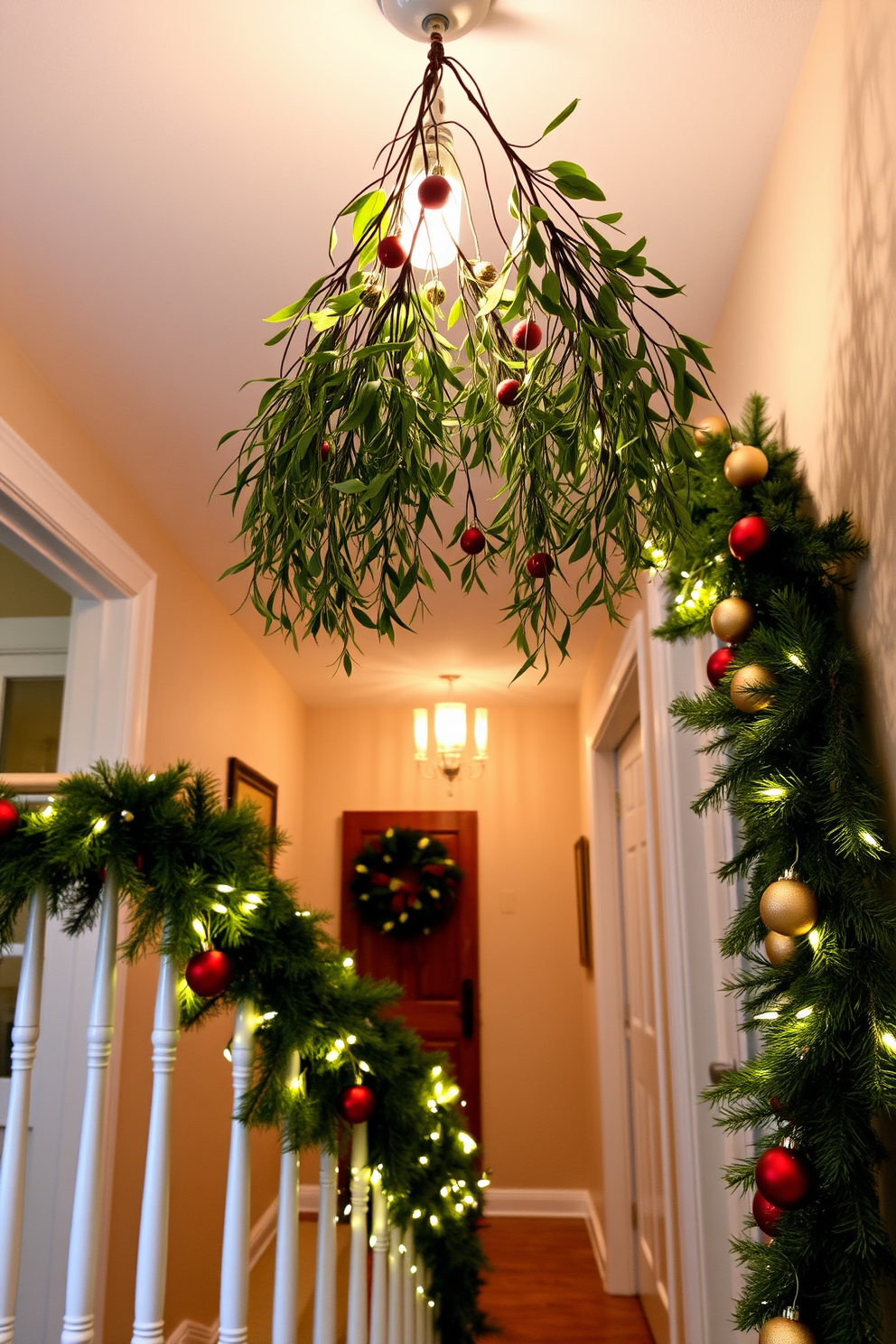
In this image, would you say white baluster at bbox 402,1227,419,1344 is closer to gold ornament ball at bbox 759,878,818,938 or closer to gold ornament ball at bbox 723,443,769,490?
gold ornament ball at bbox 759,878,818,938

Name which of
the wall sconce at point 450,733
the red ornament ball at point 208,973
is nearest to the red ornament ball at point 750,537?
the red ornament ball at point 208,973

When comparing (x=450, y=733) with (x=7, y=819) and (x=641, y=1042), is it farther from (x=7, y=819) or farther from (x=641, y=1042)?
(x=7, y=819)

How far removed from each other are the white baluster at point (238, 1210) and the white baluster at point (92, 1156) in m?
0.16

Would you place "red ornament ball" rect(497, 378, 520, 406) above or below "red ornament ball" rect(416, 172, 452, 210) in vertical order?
below

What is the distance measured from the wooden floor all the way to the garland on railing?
7.36 ft

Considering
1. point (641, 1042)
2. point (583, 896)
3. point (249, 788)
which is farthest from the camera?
point (583, 896)

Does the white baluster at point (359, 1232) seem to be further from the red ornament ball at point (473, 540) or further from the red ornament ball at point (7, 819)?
the red ornament ball at point (473, 540)

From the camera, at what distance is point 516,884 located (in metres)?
5.48

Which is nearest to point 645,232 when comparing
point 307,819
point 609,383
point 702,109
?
point 702,109

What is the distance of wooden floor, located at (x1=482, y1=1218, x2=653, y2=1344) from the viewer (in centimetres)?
359

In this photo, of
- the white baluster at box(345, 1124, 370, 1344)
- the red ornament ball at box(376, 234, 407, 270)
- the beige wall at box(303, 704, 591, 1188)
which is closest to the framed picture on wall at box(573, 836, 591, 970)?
the beige wall at box(303, 704, 591, 1188)

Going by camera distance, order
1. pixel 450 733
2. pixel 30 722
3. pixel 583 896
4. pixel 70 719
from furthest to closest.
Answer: pixel 583 896
pixel 450 733
pixel 30 722
pixel 70 719

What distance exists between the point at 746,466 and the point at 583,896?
3.74 meters

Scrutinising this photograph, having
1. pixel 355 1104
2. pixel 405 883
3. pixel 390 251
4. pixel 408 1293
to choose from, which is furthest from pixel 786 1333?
pixel 405 883
